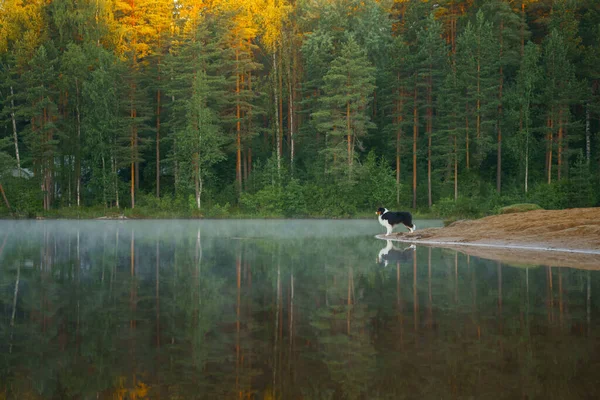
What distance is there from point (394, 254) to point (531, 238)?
518 cm

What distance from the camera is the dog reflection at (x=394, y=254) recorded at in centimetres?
1683

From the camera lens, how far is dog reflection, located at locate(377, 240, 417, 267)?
55.2 ft

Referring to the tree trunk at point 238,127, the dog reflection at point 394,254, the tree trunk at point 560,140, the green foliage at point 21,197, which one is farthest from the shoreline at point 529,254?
the green foliage at point 21,197

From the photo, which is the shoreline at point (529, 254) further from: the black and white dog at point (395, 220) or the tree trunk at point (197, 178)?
the tree trunk at point (197, 178)

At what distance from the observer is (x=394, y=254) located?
1883 centimetres

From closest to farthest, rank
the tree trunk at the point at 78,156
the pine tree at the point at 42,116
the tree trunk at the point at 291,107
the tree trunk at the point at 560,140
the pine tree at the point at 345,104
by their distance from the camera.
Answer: the tree trunk at the point at 560,140
the pine tree at the point at 345,104
the pine tree at the point at 42,116
the tree trunk at the point at 78,156
the tree trunk at the point at 291,107

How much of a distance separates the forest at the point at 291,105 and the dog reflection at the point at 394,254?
27445 mm

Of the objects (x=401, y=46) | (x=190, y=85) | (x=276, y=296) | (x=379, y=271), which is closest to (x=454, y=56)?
(x=401, y=46)

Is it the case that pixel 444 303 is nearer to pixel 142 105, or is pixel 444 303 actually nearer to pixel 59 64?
pixel 142 105

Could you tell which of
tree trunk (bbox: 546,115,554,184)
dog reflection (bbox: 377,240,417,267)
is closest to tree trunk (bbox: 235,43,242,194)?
tree trunk (bbox: 546,115,554,184)

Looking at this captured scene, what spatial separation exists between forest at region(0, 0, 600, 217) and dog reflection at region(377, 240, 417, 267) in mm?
27445

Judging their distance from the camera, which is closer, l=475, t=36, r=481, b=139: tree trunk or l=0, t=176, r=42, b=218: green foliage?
l=475, t=36, r=481, b=139: tree trunk

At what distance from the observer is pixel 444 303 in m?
9.80

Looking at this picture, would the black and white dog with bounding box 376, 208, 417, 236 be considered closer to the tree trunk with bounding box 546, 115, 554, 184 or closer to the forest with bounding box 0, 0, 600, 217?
the forest with bounding box 0, 0, 600, 217
